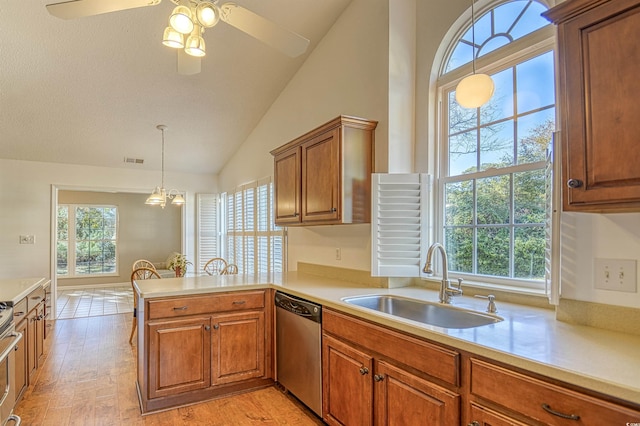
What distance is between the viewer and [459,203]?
2.59 m

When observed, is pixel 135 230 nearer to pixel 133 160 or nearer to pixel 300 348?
pixel 133 160

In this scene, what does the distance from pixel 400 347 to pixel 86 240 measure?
8.92 metres

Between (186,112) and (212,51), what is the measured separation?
48.4 inches

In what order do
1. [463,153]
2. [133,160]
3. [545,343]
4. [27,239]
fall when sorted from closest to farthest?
1. [545,343]
2. [463,153]
3. [27,239]
4. [133,160]

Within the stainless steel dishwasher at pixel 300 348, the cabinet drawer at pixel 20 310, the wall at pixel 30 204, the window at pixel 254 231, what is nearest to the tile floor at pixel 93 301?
the wall at pixel 30 204

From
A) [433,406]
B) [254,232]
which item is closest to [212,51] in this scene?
[254,232]

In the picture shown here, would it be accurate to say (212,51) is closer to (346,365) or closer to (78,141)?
(78,141)

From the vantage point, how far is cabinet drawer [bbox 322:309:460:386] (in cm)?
151

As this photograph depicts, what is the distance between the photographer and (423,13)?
279 cm

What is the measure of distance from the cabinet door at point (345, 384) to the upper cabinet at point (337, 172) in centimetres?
94

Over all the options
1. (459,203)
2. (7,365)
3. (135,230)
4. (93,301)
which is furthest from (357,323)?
(135,230)

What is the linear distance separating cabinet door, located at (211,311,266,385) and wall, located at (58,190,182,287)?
23.3 ft

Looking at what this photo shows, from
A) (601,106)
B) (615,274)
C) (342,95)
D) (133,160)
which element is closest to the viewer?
(601,106)

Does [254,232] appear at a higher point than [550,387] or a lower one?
higher
